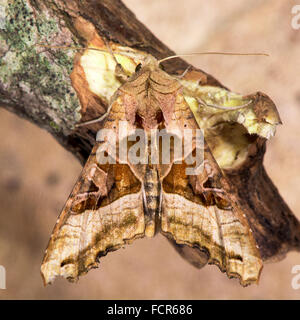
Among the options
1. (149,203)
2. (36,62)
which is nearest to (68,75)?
(36,62)

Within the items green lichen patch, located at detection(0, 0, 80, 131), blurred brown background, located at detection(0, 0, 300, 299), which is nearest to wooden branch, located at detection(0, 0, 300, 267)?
green lichen patch, located at detection(0, 0, 80, 131)

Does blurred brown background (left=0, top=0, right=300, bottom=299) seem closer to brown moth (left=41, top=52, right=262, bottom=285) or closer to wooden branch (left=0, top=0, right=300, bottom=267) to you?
wooden branch (left=0, top=0, right=300, bottom=267)

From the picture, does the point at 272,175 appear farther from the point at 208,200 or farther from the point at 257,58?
the point at 208,200

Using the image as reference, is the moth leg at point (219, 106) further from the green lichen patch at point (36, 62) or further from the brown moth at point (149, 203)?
the green lichen patch at point (36, 62)

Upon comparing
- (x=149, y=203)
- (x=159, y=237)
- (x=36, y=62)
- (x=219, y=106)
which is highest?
(x=219, y=106)

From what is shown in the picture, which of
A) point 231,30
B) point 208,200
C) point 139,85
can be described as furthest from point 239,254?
point 231,30

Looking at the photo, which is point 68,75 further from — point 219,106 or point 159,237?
point 159,237

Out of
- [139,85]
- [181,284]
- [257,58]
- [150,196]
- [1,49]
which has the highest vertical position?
[257,58]
